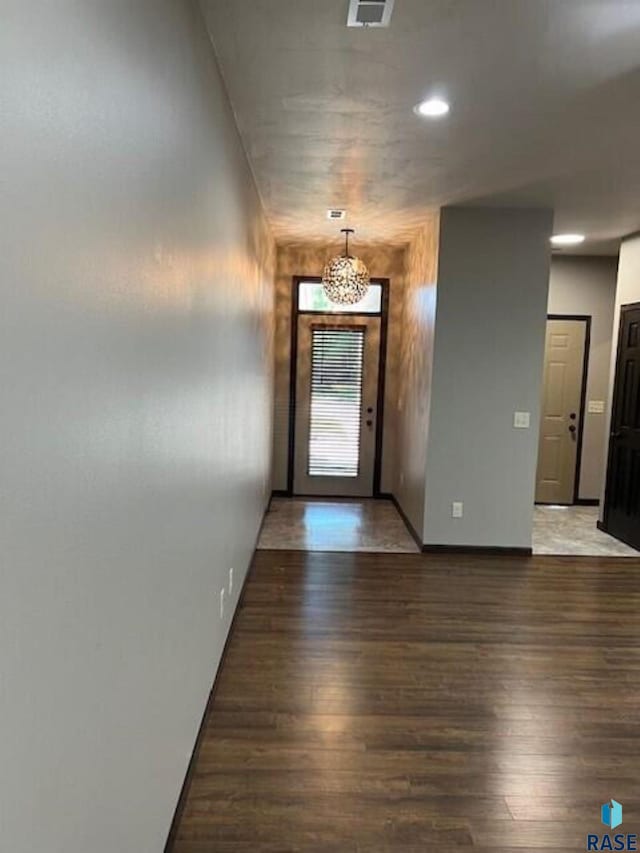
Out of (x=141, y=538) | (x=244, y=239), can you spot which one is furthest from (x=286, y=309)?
(x=141, y=538)

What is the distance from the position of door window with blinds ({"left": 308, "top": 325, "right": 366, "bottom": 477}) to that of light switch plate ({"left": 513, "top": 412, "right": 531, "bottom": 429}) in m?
2.27

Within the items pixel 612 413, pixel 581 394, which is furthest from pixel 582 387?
pixel 612 413

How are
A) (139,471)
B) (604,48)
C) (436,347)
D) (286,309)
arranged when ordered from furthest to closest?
(286,309) < (436,347) < (604,48) < (139,471)

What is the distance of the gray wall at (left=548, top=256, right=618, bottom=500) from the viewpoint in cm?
671

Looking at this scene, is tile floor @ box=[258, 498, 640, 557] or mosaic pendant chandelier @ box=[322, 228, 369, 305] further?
mosaic pendant chandelier @ box=[322, 228, 369, 305]

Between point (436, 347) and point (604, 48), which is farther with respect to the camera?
point (436, 347)

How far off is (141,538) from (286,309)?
5.44 meters

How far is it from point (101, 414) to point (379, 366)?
19.0 feet

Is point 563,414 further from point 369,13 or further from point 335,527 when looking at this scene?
point 369,13

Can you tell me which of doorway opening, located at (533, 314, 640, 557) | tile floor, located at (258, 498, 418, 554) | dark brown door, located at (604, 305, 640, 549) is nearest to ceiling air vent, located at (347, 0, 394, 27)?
tile floor, located at (258, 498, 418, 554)

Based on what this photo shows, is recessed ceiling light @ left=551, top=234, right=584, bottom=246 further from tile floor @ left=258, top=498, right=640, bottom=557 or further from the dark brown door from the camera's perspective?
tile floor @ left=258, top=498, right=640, bottom=557

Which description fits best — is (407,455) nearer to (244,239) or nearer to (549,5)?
(244,239)

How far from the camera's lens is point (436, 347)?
4867 mm

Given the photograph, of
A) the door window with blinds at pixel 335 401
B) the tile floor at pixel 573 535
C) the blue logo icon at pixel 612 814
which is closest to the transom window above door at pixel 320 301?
the door window with blinds at pixel 335 401
